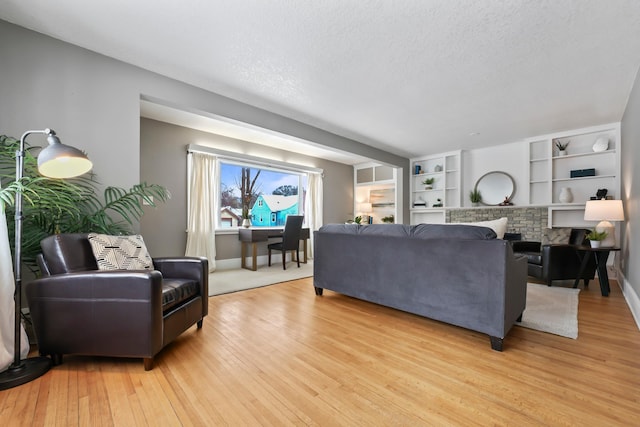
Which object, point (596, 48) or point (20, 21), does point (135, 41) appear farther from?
point (596, 48)

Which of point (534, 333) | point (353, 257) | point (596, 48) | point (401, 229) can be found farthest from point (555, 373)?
point (596, 48)

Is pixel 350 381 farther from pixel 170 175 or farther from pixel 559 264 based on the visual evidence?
pixel 170 175

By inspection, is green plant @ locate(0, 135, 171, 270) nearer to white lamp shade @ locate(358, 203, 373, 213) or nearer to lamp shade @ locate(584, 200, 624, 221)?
lamp shade @ locate(584, 200, 624, 221)

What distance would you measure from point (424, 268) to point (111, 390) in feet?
7.54

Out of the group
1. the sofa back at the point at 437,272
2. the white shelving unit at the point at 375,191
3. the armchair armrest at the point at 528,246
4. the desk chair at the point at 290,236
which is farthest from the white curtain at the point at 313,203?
the armchair armrest at the point at 528,246

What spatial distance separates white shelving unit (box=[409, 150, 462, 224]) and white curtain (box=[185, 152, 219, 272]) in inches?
187

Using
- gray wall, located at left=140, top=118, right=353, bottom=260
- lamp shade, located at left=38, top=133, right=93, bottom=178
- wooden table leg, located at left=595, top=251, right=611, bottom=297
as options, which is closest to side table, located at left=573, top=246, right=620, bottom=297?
wooden table leg, located at left=595, top=251, right=611, bottom=297

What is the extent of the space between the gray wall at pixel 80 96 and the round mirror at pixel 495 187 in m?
5.86

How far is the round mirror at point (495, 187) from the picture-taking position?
18.4 ft

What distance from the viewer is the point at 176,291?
79.1 inches

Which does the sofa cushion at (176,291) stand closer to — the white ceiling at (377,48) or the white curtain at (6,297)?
the white curtain at (6,297)

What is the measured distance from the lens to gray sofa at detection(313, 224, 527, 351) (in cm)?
200

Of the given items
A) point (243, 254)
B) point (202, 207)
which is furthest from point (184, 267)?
point (243, 254)

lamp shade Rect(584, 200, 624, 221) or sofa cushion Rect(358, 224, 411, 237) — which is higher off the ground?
lamp shade Rect(584, 200, 624, 221)
